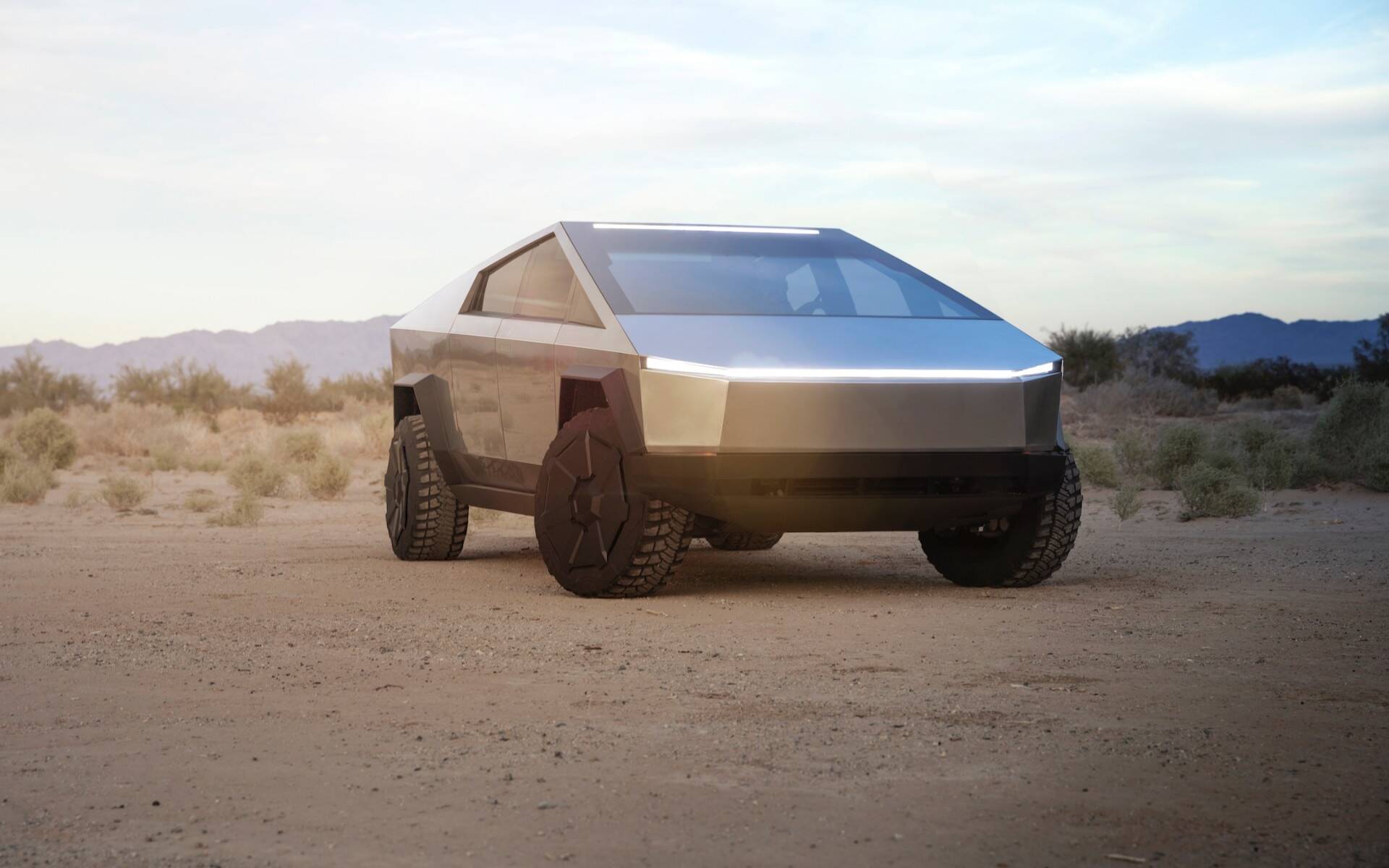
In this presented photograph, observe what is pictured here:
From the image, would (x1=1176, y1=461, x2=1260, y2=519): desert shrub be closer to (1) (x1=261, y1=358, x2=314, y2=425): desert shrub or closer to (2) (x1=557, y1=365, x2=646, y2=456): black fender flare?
(2) (x1=557, y1=365, x2=646, y2=456): black fender flare

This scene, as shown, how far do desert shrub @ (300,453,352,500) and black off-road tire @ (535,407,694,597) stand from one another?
11283 mm

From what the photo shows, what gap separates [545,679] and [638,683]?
0.36m

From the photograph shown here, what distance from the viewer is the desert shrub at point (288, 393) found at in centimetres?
3919

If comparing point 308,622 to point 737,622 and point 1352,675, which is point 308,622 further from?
point 1352,675

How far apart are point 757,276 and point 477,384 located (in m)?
1.78

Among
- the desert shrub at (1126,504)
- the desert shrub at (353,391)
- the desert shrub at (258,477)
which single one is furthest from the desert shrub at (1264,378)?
the desert shrub at (258,477)

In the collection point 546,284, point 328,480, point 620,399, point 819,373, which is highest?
point 546,284

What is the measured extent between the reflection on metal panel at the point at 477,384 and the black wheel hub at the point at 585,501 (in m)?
1.07

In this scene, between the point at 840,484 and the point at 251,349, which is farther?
the point at 251,349

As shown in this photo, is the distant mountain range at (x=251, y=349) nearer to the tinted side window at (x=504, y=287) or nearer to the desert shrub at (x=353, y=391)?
the desert shrub at (x=353, y=391)

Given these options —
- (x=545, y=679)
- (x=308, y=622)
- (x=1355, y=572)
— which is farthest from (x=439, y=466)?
(x=1355, y=572)

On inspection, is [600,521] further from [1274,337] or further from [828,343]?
[1274,337]

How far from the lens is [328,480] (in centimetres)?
1850

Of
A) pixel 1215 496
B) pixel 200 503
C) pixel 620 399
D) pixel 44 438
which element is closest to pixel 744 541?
pixel 620 399
